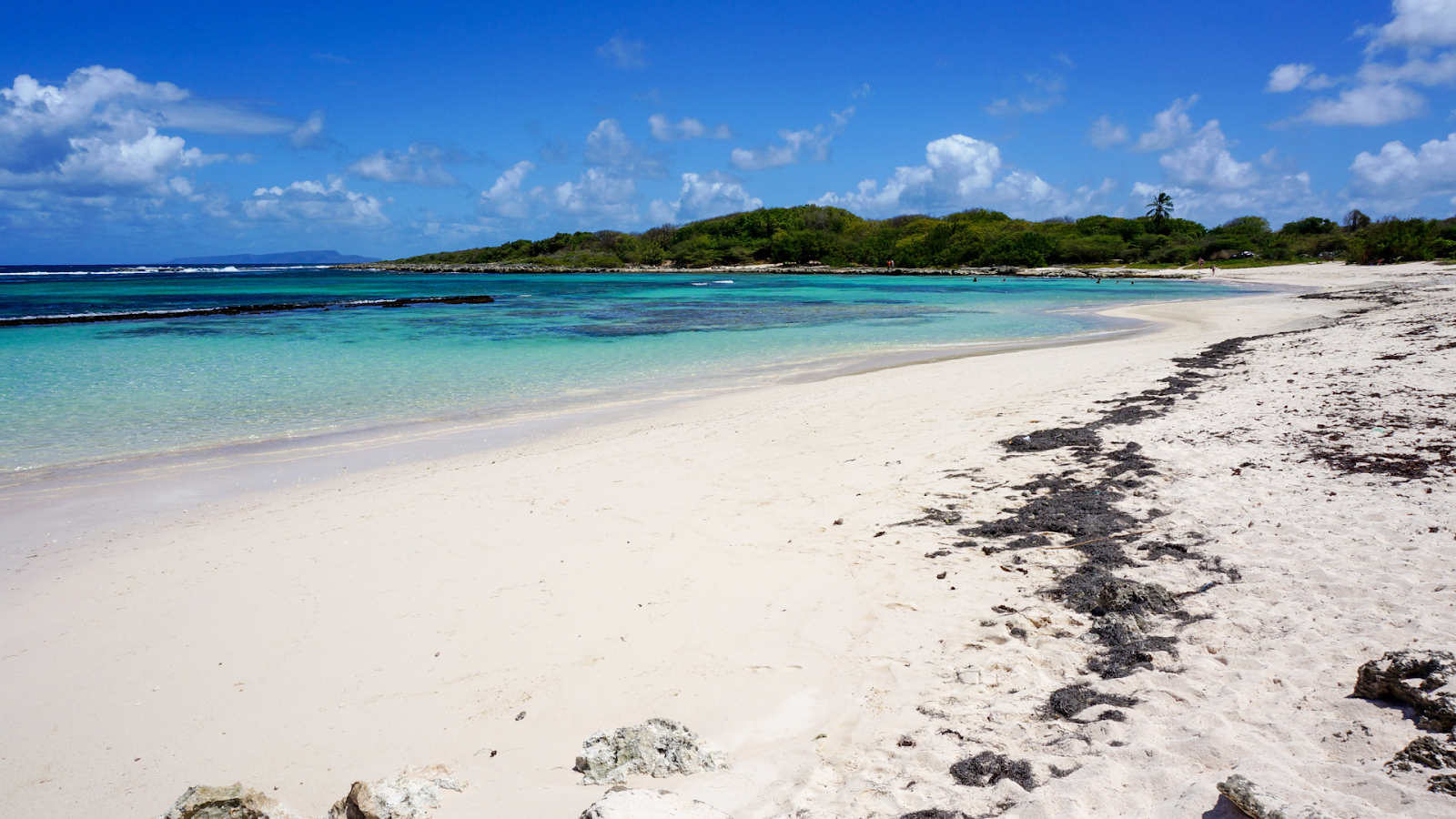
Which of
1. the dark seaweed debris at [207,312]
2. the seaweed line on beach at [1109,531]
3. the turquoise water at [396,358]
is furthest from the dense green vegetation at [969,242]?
the dark seaweed debris at [207,312]

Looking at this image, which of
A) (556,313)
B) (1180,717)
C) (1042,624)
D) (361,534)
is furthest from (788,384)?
(556,313)

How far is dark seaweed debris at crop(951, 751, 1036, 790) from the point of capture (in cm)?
265

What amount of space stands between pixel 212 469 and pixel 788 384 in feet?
29.1

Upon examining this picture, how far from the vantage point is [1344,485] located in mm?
5090

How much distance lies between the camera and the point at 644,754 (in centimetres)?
288

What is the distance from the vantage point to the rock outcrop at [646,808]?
2.26m

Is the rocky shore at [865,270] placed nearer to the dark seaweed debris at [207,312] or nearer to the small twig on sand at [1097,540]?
the dark seaweed debris at [207,312]

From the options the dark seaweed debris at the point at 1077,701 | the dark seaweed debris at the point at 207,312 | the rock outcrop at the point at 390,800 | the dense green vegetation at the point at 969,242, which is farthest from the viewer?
the dense green vegetation at the point at 969,242

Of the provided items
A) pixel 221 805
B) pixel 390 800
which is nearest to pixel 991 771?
pixel 390 800

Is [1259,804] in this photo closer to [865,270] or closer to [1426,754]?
[1426,754]

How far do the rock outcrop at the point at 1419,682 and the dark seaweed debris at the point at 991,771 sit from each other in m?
1.34

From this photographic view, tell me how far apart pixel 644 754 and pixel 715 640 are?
1115mm

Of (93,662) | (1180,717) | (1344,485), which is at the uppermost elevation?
(1344,485)

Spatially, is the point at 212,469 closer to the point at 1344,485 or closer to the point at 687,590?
the point at 687,590
